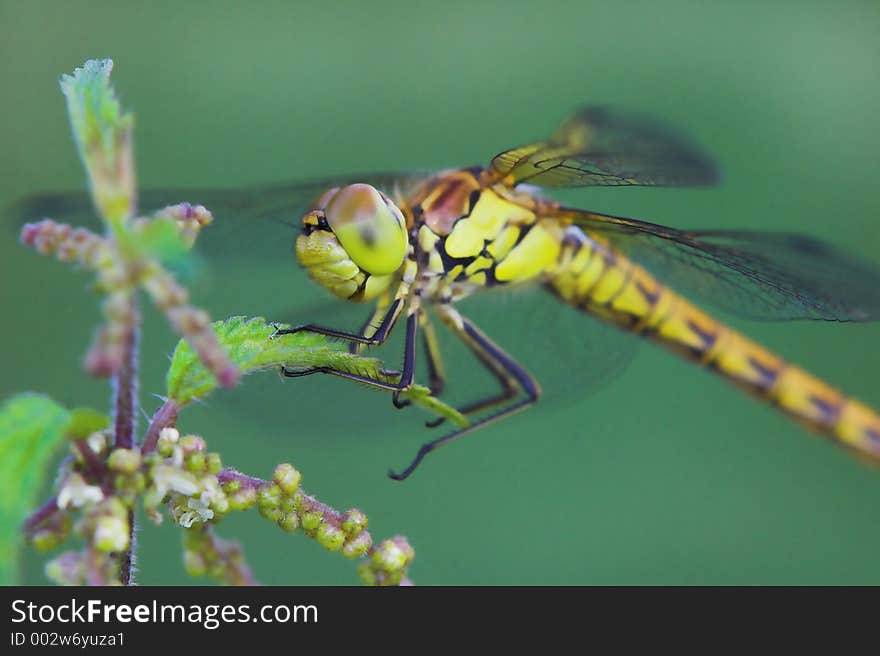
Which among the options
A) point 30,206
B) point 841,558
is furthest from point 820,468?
point 30,206

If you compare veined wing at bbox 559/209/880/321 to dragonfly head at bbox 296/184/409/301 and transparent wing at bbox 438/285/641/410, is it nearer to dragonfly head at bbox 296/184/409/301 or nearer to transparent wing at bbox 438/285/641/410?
transparent wing at bbox 438/285/641/410

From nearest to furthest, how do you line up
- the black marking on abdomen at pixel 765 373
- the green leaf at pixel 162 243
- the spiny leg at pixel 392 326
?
the green leaf at pixel 162 243 < the spiny leg at pixel 392 326 < the black marking on abdomen at pixel 765 373

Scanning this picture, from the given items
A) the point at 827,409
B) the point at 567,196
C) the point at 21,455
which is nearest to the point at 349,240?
the point at 21,455

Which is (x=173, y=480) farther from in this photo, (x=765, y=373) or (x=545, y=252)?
(x=765, y=373)

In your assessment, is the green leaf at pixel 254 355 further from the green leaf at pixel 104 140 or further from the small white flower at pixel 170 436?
the green leaf at pixel 104 140

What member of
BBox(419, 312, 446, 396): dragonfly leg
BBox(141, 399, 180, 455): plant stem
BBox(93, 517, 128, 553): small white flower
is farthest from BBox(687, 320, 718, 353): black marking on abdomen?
BBox(93, 517, 128, 553): small white flower

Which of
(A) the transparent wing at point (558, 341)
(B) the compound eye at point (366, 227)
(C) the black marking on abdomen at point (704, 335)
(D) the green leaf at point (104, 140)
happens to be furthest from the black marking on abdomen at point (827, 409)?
(D) the green leaf at point (104, 140)
